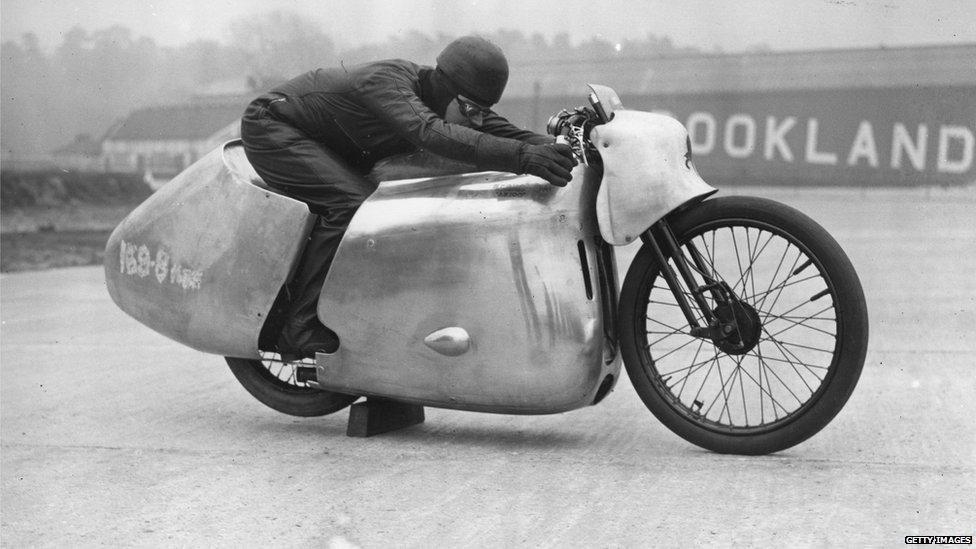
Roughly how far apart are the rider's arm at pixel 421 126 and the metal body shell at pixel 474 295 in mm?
117

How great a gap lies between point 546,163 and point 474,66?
18.6 inches

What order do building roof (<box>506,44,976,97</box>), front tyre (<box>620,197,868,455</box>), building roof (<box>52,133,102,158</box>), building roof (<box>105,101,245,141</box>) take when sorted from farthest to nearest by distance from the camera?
building roof (<box>506,44,976,97</box>), building roof (<box>105,101,245,141</box>), building roof (<box>52,133,102,158</box>), front tyre (<box>620,197,868,455</box>)

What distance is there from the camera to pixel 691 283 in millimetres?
3705

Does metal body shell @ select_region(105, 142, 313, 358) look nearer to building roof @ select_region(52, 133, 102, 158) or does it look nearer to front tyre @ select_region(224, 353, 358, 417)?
front tyre @ select_region(224, 353, 358, 417)

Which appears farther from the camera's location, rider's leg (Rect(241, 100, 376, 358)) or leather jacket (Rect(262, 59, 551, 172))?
rider's leg (Rect(241, 100, 376, 358))

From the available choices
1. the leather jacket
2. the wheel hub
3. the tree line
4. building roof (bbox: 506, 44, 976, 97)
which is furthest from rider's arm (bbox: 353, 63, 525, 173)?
building roof (bbox: 506, 44, 976, 97)

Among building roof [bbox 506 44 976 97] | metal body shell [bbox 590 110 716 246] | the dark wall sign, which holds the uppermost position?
metal body shell [bbox 590 110 716 246]

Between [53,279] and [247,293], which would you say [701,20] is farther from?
[247,293]

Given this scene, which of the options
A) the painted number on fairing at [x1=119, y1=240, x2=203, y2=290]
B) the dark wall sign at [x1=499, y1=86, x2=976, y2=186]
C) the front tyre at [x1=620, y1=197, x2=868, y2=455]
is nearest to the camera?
the front tyre at [x1=620, y1=197, x2=868, y2=455]

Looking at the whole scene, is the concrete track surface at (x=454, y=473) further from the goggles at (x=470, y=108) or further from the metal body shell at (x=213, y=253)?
the goggles at (x=470, y=108)

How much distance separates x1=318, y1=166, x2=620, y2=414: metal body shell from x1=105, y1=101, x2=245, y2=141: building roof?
9136mm

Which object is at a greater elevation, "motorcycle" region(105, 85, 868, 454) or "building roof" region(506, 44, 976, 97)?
"motorcycle" region(105, 85, 868, 454)

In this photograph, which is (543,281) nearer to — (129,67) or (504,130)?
(504,130)

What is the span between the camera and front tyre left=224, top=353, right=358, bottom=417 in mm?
4305
